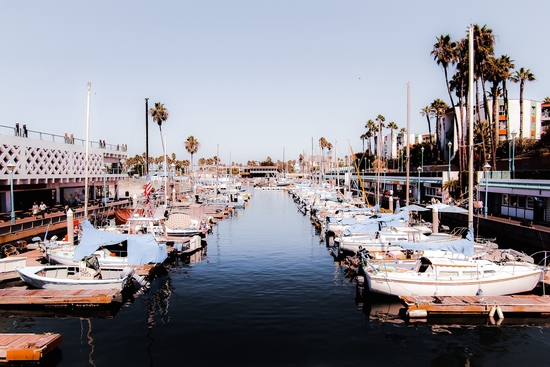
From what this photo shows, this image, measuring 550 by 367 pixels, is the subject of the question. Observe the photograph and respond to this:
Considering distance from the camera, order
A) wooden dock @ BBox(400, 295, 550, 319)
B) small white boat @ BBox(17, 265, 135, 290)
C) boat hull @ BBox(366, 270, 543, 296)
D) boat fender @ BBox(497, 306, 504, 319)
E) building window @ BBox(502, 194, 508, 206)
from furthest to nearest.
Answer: building window @ BBox(502, 194, 508, 206) → small white boat @ BBox(17, 265, 135, 290) → boat hull @ BBox(366, 270, 543, 296) → wooden dock @ BBox(400, 295, 550, 319) → boat fender @ BBox(497, 306, 504, 319)

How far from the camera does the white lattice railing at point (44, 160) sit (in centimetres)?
4512

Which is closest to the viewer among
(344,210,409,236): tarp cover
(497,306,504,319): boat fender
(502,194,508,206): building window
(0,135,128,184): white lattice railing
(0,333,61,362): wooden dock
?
(0,333,61,362): wooden dock

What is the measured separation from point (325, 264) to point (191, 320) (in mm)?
16566

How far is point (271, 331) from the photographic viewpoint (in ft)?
66.7

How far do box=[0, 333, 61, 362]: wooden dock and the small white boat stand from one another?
24.7ft

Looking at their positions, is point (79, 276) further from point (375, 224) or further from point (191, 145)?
point (191, 145)

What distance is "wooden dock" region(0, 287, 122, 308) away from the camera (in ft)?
75.3

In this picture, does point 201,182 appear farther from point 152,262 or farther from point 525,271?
point 525,271

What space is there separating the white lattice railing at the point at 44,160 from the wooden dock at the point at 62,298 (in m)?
22.0

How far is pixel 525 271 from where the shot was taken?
78.2ft

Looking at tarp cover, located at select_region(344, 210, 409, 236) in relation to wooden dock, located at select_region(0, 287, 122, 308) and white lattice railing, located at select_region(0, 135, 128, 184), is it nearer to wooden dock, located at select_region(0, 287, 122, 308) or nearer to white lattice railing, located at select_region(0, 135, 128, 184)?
wooden dock, located at select_region(0, 287, 122, 308)

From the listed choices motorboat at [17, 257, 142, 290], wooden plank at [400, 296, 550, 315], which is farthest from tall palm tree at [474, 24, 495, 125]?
motorboat at [17, 257, 142, 290]

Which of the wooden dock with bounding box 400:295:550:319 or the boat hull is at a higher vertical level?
the boat hull

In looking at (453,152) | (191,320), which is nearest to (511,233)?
(191,320)
